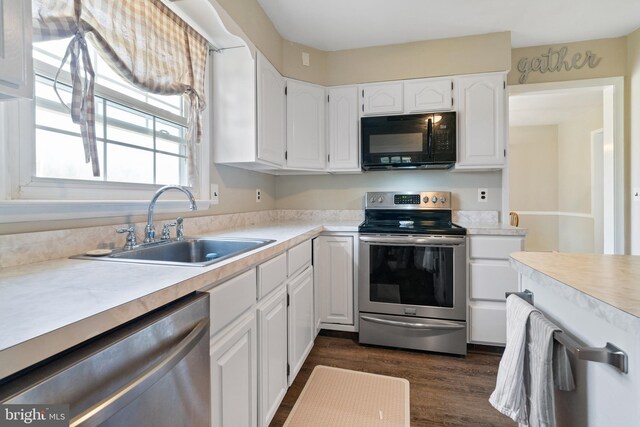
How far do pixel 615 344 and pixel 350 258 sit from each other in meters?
1.79

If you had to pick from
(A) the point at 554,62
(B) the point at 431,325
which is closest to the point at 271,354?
(B) the point at 431,325

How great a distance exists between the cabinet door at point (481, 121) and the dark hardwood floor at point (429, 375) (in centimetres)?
152

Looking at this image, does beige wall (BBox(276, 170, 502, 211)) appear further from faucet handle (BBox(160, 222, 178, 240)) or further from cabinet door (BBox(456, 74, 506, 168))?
faucet handle (BBox(160, 222, 178, 240))

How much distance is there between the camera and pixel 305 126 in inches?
102

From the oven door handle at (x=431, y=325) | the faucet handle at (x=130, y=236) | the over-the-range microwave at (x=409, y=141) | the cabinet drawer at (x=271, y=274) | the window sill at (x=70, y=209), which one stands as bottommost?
the oven door handle at (x=431, y=325)

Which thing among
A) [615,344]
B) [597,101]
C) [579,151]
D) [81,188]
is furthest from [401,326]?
[579,151]

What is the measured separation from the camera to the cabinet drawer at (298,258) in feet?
5.33

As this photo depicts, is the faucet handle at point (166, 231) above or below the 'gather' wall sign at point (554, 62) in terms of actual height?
below

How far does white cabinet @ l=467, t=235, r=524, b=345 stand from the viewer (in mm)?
2125

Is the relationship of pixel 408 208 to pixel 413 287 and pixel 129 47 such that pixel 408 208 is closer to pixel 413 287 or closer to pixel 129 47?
pixel 413 287

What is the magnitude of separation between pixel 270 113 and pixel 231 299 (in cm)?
161

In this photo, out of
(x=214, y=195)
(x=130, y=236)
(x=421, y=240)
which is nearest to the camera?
(x=130, y=236)

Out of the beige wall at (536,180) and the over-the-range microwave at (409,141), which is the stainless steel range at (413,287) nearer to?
the over-the-range microwave at (409,141)

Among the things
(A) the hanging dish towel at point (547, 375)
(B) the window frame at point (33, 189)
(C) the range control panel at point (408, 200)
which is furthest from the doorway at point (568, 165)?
(B) the window frame at point (33, 189)
